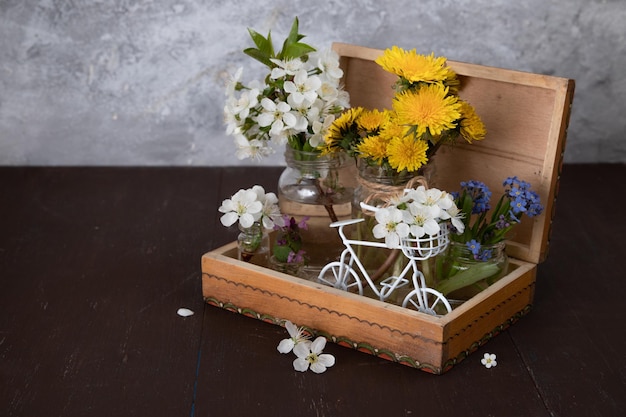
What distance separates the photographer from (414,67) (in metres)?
1.32

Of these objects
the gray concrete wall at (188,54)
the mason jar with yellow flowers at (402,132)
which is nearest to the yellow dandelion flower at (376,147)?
the mason jar with yellow flowers at (402,132)

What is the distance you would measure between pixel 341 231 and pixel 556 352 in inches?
14.5

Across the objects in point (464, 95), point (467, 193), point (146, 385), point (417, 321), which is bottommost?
point (146, 385)

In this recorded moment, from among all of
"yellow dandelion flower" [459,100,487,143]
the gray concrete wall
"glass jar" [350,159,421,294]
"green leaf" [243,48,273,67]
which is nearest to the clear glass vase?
"glass jar" [350,159,421,294]

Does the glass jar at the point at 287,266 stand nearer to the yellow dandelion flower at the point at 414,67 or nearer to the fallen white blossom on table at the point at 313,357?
the fallen white blossom on table at the point at 313,357

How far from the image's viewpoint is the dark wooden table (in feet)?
4.00

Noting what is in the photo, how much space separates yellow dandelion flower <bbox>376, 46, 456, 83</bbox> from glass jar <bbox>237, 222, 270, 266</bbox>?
335mm

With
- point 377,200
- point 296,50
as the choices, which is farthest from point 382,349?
point 296,50

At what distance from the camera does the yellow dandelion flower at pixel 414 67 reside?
131cm

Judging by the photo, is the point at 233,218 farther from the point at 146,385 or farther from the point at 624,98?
the point at 624,98

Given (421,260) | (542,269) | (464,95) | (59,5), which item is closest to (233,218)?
(421,260)

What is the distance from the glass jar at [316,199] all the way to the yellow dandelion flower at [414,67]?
20 centimetres

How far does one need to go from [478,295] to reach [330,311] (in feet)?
0.71

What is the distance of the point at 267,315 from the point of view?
4.69ft
